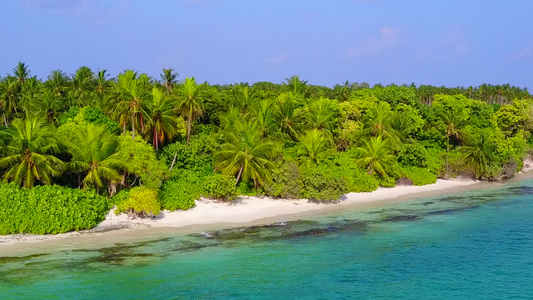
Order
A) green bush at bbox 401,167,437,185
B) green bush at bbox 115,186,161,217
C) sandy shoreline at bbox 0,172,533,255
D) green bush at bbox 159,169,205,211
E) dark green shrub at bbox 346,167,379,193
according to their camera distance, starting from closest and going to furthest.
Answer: sandy shoreline at bbox 0,172,533,255 → green bush at bbox 115,186,161,217 → green bush at bbox 159,169,205,211 → dark green shrub at bbox 346,167,379,193 → green bush at bbox 401,167,437,185

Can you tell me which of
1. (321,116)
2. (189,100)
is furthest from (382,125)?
(189,100)

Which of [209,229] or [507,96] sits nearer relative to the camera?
[209,229]

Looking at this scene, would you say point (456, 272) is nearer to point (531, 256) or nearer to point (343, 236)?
point (531, 256)

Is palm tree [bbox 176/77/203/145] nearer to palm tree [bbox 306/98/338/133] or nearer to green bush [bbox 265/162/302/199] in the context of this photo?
green bush [bbox 265/162/302/199]

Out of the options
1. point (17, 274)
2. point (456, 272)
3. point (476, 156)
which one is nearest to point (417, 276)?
point (456, 272)

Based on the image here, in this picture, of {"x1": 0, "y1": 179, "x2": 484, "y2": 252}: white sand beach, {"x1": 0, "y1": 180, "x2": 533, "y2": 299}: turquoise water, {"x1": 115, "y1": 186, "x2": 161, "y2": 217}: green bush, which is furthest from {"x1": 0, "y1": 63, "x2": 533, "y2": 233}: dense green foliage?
{"x1": 0, "y1": 180, "x2": 533, "y2": 299}: turquoise water

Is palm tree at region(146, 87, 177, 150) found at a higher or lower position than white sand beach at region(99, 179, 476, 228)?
higher

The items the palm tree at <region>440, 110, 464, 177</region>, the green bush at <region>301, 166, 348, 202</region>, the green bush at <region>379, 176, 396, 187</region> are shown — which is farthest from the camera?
the palm tree at <region>440, 110, 464, 177</region>

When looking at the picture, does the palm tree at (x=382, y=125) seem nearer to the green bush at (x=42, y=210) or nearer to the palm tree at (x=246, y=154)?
the palm tree at (x=246, y=154)
